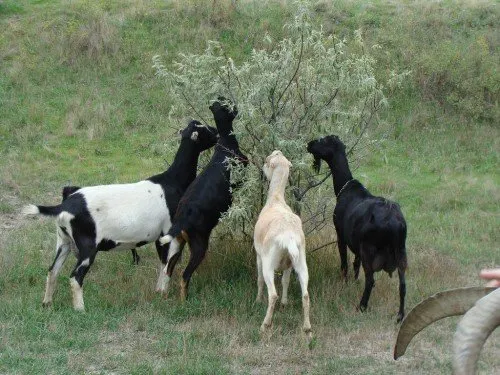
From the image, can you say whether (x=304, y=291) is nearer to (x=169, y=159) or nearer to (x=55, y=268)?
(x=55, y=268)

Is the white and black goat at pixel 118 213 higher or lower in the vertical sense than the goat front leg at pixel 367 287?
higher

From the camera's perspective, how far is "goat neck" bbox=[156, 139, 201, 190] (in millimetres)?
9336

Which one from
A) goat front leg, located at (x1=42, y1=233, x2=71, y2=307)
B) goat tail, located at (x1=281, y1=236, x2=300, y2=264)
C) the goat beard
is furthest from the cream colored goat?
goat front leg, located at (x1=42, y1=233, x2=71, y2=307)

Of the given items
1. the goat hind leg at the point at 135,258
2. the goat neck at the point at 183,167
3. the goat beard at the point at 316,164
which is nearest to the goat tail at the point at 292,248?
the goat beard at the point at 316,164

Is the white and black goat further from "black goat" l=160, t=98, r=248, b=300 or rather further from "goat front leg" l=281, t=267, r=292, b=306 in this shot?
A: "goat front leg" l=281, t=267, r=292, b=306

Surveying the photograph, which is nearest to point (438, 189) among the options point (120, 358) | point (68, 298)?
point (68, 298)

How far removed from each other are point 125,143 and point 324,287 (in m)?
8.33

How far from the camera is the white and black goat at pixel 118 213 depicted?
828cm

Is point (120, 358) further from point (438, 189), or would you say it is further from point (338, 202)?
point (438, 189)

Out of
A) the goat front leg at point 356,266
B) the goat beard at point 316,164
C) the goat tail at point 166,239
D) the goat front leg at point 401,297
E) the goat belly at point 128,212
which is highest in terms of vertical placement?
the goat beard at point 316,164

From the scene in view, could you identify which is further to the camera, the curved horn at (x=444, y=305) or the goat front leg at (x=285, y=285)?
the goat front leg at (x=285, y=285)

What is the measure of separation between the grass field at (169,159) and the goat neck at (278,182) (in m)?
1.10

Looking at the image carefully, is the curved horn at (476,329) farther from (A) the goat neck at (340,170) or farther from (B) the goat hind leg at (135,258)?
(B) the goat hind leg at (135,258)

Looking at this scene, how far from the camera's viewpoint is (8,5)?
842 inches
